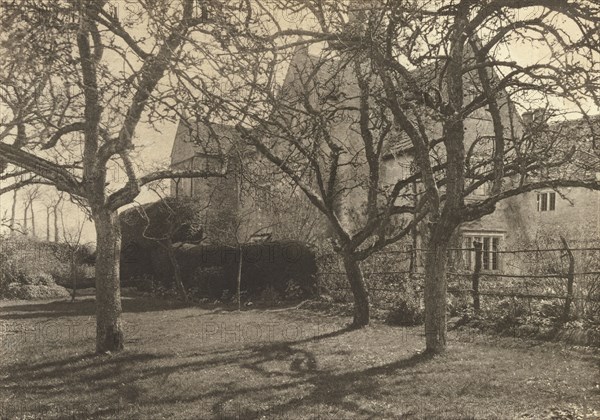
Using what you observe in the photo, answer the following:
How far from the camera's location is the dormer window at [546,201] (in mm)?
33094

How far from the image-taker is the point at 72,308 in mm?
19594

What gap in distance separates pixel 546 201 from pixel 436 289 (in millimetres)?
27125

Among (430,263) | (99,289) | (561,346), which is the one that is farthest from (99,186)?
(561,346)

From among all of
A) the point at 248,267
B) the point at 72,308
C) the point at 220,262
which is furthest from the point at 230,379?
the point at 220,262

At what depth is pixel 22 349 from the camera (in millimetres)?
11656

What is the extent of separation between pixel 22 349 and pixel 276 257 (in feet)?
34.2

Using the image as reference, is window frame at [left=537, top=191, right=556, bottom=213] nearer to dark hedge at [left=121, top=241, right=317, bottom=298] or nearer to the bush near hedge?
dark hedge at [left=121, top=241, right=317, bottom=298]

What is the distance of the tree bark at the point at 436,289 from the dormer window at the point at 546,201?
25797mm

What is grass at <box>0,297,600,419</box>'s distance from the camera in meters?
6.87

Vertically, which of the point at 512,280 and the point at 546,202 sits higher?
the point at 546,202

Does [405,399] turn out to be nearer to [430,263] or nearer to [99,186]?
[430,263]

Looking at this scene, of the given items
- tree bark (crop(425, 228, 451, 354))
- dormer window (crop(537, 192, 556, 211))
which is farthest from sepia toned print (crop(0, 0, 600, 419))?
dormer window (crop(537, 192, 556, 211))

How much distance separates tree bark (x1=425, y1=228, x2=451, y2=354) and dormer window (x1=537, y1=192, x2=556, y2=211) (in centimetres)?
2580

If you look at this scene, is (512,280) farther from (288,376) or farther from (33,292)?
(33,292)
